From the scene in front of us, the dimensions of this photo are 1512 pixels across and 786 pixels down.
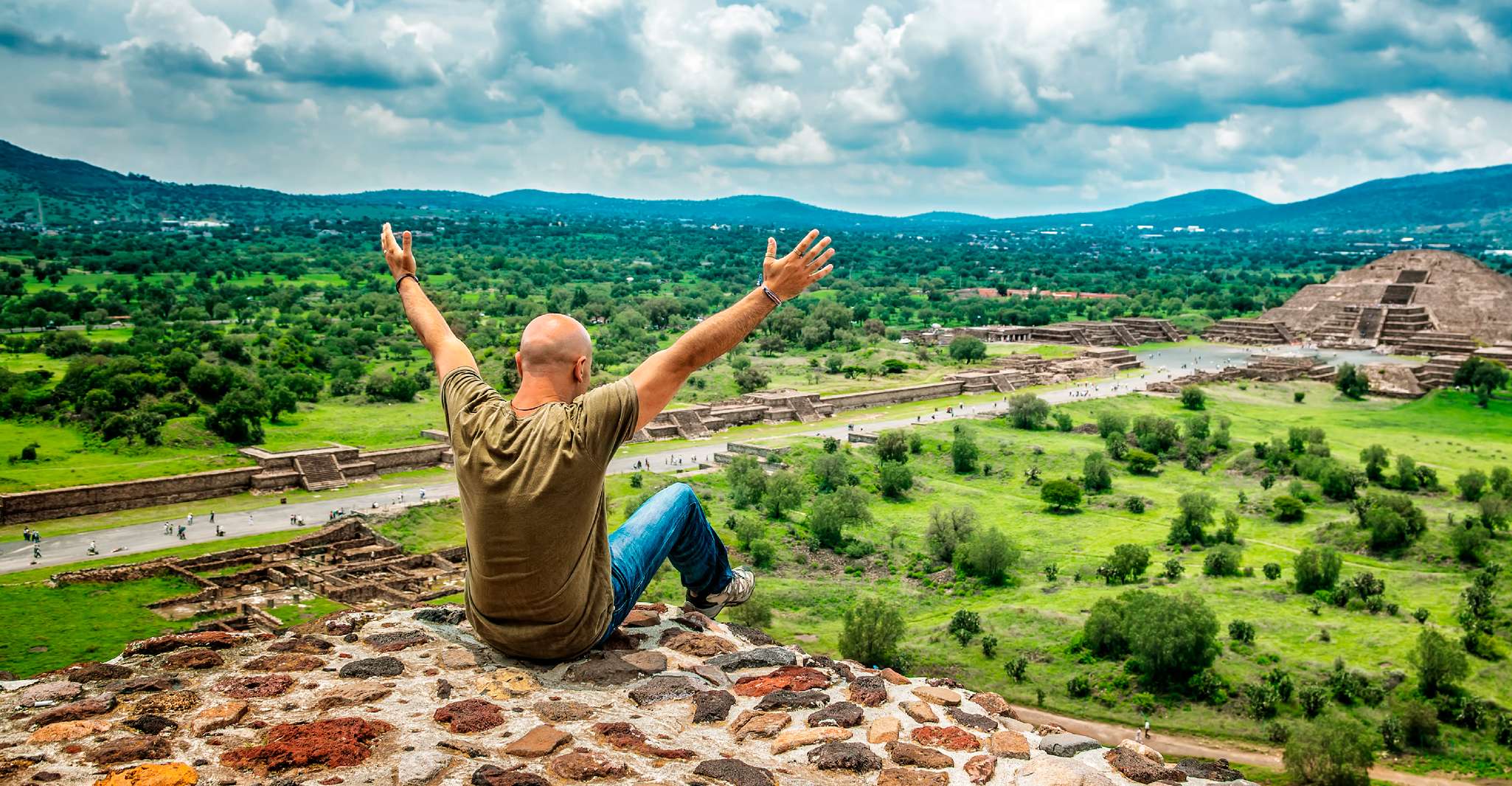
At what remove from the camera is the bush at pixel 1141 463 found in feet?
137

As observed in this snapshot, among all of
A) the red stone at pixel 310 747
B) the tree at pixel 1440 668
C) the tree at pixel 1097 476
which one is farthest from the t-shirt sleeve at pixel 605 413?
the tree at pixel 1097 476

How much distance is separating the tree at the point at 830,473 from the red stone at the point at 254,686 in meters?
33.3

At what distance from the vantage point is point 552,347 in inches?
174

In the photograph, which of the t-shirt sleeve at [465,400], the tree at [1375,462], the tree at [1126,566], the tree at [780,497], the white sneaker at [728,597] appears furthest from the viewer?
the tree at [1375,462]

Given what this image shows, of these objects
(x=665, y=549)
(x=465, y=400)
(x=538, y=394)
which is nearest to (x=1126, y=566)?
(x=665, y=549)

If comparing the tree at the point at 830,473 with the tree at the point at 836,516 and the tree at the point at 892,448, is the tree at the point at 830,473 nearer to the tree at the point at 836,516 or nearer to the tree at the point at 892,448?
the tree at the point at 892,448

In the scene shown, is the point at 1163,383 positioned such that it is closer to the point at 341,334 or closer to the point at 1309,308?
the point at 1309,308

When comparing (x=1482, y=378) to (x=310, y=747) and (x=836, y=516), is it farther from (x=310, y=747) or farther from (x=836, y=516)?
(x=310, y=747)

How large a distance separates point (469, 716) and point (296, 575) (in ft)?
84.1

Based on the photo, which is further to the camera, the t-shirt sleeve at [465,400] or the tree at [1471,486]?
Result: the tree at [1471,486]

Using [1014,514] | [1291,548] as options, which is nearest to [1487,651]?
[1291,548]

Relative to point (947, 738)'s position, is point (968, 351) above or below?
below

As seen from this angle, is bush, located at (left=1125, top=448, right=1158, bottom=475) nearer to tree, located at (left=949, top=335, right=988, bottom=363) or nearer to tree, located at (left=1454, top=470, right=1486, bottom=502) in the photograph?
tree, located at (left=1454, top=470, right=1486, bottom=502)

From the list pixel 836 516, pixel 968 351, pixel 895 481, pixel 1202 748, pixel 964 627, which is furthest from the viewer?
pixel 968 351
